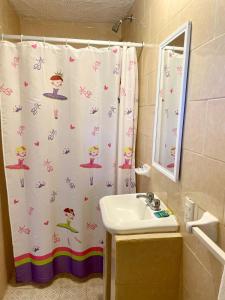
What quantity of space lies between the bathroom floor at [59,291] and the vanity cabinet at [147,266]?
2.72ft

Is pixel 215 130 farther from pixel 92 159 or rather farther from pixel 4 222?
pixel 4 222

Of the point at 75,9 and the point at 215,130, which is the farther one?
the point at 75,9

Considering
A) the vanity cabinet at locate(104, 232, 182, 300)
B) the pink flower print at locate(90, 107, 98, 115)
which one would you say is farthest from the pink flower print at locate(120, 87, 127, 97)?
the vanity cabinet at locate(104, 232, 182, 300)

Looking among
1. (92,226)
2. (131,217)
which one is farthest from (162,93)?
(92,226)

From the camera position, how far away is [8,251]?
1917 mm

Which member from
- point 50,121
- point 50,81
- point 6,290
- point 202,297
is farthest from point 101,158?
point 6,290

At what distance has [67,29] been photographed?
2.41m

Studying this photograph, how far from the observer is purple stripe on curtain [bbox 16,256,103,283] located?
185 cm

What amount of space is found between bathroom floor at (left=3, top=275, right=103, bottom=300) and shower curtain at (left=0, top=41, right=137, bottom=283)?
78 millimetres

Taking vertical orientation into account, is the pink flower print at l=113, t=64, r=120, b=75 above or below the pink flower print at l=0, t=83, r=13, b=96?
above

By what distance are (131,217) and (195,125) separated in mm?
803

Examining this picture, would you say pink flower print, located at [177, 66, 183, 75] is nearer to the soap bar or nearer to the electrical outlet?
the electrical outlet

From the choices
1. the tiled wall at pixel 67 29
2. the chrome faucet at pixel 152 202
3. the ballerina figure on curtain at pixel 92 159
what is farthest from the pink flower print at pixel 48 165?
the tiled wall at pixel 67 29

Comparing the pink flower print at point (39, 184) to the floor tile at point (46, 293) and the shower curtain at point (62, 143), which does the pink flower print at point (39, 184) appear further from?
the floor tile at point (46, 293)
